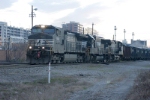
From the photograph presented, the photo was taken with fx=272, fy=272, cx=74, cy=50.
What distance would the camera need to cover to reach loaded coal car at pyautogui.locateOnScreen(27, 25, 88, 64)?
84.4 ft

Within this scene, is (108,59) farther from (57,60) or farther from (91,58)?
(57,60)

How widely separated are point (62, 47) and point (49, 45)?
108 inches

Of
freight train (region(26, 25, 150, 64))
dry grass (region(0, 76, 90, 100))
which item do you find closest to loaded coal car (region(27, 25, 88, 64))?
freight train (region(26, 25, 150, 64))

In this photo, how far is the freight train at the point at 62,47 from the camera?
25844mm

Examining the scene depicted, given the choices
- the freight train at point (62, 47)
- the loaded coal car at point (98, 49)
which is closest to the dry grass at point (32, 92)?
the freight train at point (62, 47)

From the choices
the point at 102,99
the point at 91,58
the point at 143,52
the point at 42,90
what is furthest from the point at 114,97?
the point at 143,52

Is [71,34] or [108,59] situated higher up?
[71,34]

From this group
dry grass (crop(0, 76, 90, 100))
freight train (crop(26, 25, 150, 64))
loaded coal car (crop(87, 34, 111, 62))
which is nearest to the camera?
dry grass (crop(0, 76, 90, 100))

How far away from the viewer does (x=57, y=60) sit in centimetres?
2789

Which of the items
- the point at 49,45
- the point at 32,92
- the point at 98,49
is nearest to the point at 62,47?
the point at 49,45

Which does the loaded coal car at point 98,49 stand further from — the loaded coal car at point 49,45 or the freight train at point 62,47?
the loaded coal car at point 49,45

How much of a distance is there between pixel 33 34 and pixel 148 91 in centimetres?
1935

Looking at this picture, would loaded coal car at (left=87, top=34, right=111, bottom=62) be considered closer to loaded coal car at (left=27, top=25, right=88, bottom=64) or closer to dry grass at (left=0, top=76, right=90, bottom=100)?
loaded coal car at (left=27, top=25, right=88, bottom=64)

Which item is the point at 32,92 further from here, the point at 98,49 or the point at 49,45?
the point at 98,49
